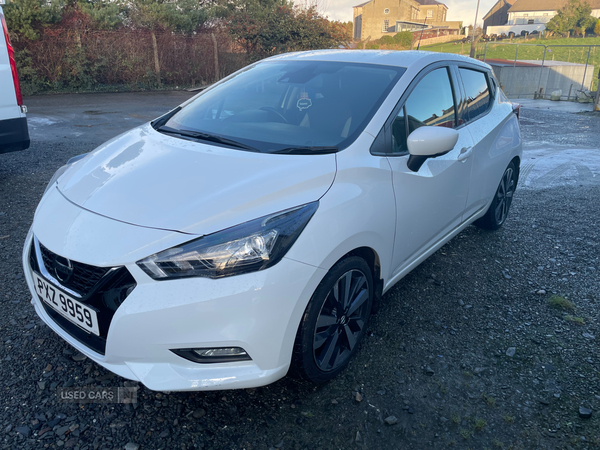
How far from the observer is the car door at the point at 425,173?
2602 millimetres

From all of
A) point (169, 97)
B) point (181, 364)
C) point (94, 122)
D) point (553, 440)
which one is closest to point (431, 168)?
point (553, 440)

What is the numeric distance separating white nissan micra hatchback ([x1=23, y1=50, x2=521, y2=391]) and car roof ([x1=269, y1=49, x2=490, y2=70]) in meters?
0.02

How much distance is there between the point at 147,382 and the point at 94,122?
8924 millimetres

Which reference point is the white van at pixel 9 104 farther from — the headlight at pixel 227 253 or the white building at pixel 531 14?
the white building at pixel 531 14

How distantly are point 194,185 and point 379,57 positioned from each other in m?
1.69

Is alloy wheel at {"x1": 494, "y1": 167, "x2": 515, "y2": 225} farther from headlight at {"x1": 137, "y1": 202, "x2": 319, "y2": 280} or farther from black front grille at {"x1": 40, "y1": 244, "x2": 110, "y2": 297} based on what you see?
black front grille at {"x1": 40, "y1": 244, "x2": 110, "y2": 297}

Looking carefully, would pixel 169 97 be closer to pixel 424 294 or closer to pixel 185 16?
pixel 185 16

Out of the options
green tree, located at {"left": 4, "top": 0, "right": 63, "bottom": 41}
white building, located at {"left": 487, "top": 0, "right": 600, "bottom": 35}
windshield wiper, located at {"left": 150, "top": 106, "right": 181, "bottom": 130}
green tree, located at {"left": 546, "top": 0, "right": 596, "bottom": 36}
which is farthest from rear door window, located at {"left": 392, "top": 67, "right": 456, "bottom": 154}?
white building, located at {"left": 487, "top": 0, "right": 600, "bottom": 35}

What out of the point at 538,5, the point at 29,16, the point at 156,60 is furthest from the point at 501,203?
the point at 538,5

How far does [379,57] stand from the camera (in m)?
3.09

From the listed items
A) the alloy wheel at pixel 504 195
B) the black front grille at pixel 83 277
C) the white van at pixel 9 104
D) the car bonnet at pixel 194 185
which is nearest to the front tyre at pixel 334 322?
the car bonnet at pixel 194 185

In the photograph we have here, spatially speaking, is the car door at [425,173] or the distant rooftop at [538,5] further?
the distant rooftop at [538,5]

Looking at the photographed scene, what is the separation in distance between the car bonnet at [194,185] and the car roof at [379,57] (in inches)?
42.8

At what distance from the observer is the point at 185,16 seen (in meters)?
17.4
